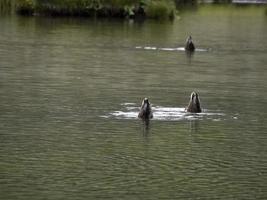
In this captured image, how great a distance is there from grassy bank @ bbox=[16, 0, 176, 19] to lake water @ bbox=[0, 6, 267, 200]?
93.1 feet

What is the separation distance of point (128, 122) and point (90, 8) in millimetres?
59457

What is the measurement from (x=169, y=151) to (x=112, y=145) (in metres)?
1.62

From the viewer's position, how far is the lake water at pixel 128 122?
21078 millimetres

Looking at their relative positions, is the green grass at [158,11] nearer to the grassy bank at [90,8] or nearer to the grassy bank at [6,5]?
the grassy bank at [90,8]

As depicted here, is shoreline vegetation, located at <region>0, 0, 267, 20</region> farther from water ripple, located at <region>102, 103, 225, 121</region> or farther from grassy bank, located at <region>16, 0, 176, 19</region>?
water ripple, located at <region>102, 103, 225, 121</region>

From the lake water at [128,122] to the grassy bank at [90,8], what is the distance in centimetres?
2839

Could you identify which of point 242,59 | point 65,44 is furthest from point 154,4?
point 242,59

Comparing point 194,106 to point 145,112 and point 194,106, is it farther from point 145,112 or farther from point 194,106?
point 145,112

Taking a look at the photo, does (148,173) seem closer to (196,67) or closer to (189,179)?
(189,179)

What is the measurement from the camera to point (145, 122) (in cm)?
2889

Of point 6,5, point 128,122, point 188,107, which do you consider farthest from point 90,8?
point 128,122

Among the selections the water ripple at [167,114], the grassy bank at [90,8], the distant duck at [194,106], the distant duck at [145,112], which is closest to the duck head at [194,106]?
the distant duck at [194,106]

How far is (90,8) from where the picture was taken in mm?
87438

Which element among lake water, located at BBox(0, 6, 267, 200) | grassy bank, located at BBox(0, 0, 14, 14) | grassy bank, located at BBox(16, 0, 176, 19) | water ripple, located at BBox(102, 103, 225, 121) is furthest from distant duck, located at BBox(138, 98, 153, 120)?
grassy bank, located at BBox(0, 0, 14, 14)
